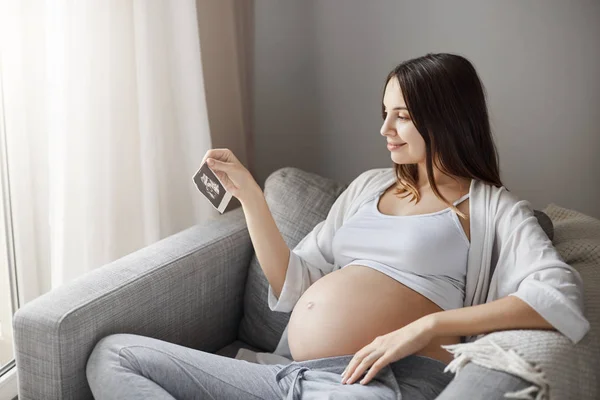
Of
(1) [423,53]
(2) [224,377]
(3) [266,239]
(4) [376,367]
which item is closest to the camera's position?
(4) [376,367]

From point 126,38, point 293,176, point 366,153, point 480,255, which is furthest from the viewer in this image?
point 366,153

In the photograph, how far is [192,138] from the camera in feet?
6.98

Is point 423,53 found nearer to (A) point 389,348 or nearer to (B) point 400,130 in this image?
(B) point 400,130

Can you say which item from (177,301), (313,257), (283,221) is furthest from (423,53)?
(177,301)

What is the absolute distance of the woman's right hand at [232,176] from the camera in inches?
67.9

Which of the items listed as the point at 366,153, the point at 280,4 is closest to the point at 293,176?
the point at 366,153

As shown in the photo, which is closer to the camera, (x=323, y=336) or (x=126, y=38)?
(x=323, y=336)

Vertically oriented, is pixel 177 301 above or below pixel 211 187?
below

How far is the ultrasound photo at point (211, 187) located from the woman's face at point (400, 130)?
37 centimetres

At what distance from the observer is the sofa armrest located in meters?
1.56

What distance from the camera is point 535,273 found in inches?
57.3

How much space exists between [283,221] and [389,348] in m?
0.64

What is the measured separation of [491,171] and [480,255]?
0.63 ft

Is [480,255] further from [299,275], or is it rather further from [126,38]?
[126,38]
